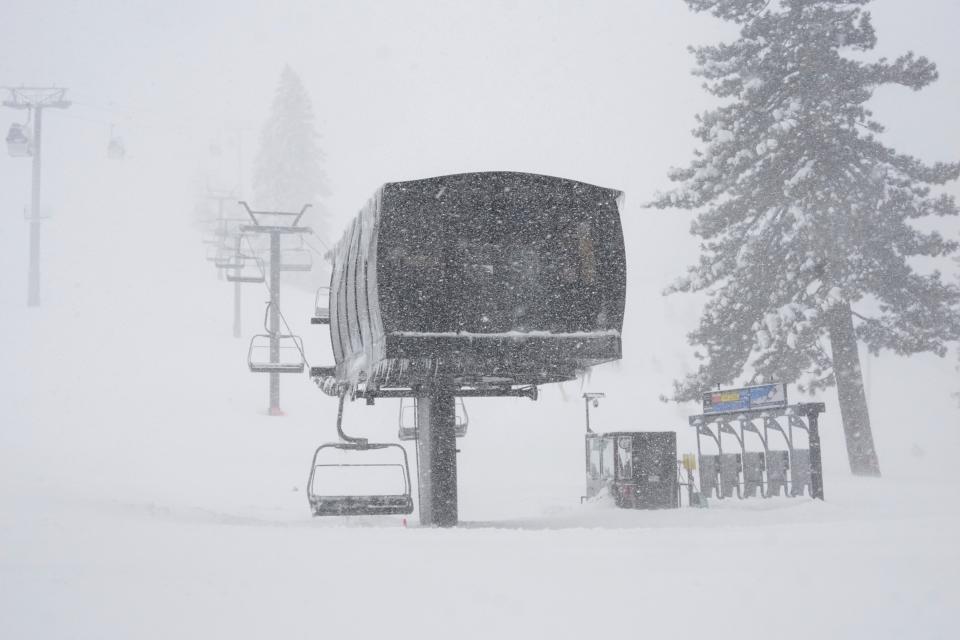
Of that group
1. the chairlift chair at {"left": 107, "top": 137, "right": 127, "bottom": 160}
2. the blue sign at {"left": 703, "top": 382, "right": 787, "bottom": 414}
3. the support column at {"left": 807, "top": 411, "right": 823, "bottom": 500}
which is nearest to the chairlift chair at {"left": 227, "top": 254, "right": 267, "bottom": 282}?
the chairlift chair at {"left": 107, "top": 137, "right": 127, "bottom": 160}

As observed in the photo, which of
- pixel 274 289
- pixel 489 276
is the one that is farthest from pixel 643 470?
pixel 274 289

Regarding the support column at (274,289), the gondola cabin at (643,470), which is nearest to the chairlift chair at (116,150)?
the support column at (274,289)

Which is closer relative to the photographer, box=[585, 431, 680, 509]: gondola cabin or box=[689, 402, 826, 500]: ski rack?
box=[689, 402, 826, 500]: ski rack

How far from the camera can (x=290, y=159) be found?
5481 centimetres

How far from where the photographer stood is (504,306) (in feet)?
35.2

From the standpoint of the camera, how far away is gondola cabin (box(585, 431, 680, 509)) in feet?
54.9

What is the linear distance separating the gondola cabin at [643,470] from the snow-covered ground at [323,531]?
57cm

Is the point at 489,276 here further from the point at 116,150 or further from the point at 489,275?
the point at 116,150

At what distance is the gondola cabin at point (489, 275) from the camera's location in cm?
1048

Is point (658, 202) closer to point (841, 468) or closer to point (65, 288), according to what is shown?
point (841, 468)

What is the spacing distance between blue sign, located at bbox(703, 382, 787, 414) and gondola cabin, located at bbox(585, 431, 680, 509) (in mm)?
1954

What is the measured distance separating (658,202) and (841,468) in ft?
32.3

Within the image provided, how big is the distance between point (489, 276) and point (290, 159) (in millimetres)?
46707

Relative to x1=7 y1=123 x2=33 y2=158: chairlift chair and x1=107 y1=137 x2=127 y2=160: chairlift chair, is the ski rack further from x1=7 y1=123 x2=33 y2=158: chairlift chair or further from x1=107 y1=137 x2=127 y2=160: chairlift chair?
x1=107 y1=137 x2=127 y2=160: chairlift chair
